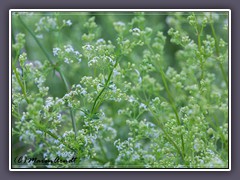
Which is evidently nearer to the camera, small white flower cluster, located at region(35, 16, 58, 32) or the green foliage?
the green foliage

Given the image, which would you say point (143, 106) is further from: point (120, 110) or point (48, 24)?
point (48, 24)

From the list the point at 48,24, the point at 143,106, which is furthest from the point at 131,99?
the point at 48,24

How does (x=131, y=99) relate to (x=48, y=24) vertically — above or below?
below

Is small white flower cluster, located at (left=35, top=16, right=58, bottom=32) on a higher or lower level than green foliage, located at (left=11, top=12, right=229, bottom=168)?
higher

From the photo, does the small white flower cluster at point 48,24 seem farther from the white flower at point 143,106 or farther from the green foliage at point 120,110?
the white flower at point 143,106

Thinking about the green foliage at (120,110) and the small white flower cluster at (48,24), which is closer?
the green foliage at (120,110)

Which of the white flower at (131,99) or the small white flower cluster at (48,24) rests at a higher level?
the small white flower cluster at (48,24)

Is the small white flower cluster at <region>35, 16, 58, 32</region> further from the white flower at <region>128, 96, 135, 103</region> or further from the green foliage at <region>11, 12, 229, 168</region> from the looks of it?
the white flower at <region>128, 96, 135, 103</region>

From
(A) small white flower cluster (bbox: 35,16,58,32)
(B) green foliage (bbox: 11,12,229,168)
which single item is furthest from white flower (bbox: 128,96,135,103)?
(A) small white flower cluster (bbox: 35,16,58,32)

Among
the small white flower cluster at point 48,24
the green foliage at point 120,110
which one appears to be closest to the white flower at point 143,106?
the green foliage at point 120,110
